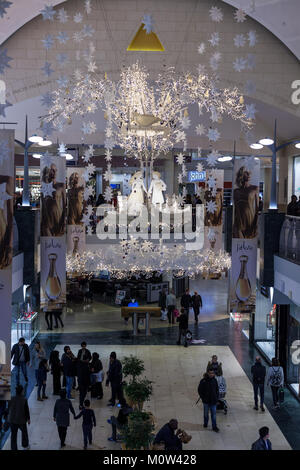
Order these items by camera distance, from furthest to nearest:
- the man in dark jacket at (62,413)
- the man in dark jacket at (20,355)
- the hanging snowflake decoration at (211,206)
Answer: the hanging snowflake decoration at (211,206), the man in dark jacket at (20,355), the man in dark jacket at (62,413)

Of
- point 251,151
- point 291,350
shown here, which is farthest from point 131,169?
point 291,350

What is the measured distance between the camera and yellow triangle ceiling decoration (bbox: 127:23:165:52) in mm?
16266

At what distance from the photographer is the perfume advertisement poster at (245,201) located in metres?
11.7

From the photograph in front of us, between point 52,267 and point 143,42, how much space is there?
24.3ft

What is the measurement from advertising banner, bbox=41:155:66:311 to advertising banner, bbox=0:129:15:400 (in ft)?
10.6

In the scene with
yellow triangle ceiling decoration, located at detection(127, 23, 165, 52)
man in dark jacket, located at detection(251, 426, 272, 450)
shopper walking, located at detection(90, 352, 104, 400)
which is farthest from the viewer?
yellow triangle ceiling decoration, located at detection(127, 23, 165, 52)

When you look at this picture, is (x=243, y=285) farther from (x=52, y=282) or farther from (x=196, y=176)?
(x=196, y=176)

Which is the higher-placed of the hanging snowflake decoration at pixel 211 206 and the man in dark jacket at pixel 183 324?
the hanging snowflake decoration at pixel 211 206

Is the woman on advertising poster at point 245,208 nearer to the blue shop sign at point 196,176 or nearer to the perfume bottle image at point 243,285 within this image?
the perfume bottle image at point 243,285

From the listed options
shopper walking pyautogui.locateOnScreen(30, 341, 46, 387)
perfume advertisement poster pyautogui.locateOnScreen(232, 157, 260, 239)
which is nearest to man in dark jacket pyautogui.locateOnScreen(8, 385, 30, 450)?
shopper walking pyautogui.locateOnScreen(30, 341, 46, 387)

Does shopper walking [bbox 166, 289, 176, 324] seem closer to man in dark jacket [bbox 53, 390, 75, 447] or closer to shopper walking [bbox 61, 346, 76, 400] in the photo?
shopper walking [bbox 61, 346, 76, 400]

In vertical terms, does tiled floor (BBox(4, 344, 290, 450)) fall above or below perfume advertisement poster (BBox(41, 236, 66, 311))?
below

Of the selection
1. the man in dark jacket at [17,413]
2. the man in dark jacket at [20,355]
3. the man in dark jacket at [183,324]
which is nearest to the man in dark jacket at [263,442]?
the man in dark jacket at [17,413]

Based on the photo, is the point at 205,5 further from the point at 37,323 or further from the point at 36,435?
the point at 36,435
